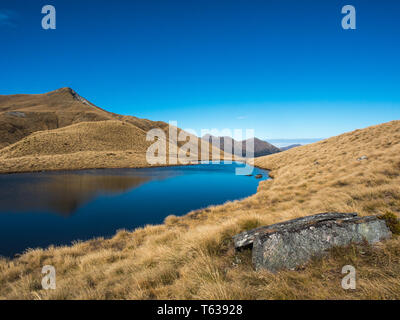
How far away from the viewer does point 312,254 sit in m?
3.86

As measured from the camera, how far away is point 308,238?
156 inches

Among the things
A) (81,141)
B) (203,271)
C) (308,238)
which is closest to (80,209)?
(203,271)

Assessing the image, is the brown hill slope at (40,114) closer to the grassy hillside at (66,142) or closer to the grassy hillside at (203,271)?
the grassy hillside at (66,142)

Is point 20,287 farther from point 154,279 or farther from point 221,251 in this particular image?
point 221,251

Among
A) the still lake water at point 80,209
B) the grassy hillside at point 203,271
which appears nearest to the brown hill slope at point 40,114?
the still lake water at point 80,209

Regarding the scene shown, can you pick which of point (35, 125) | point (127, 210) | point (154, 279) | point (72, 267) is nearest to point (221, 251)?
point (154, 279)

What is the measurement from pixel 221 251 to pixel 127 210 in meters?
10.4

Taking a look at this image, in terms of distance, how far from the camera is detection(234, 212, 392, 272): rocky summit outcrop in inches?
149

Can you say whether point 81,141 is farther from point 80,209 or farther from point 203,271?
point 203,271

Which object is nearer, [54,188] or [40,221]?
[40,221]

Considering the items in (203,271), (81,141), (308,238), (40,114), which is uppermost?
(40,114)

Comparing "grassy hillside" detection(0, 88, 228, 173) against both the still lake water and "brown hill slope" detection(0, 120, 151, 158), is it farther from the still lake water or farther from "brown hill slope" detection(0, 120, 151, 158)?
the still lake water

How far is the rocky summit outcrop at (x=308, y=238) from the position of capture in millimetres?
3787
